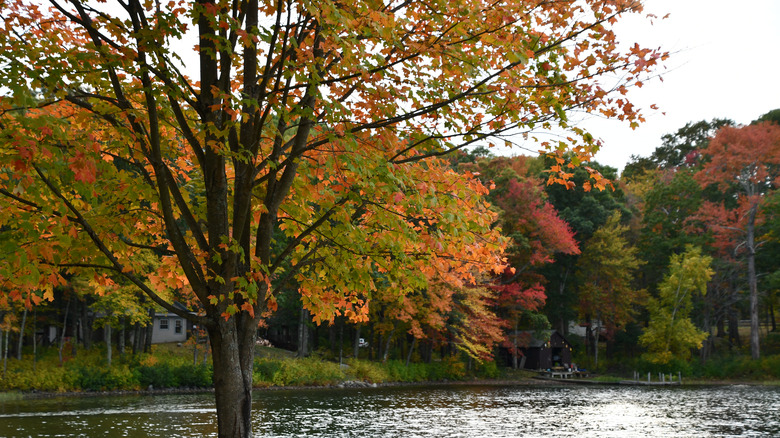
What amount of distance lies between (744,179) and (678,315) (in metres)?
12.4

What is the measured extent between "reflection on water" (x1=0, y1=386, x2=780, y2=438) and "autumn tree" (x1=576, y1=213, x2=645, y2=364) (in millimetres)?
17571

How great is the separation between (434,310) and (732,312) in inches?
1152

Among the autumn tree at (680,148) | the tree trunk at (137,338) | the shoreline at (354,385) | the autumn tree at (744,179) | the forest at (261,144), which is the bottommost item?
the shoreline at (354,385)

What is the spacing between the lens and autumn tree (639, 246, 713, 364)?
44156 mm

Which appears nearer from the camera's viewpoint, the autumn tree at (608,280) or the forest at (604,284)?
the forest at (604,284)

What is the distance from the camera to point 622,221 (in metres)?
57.4

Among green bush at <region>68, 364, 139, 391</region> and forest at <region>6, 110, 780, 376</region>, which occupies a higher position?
forest at <region>6, 110, 780, 376</region>

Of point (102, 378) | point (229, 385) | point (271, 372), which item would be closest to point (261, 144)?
point (229, 385)

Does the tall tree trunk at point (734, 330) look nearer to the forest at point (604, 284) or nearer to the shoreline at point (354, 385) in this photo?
the forest at point (604, 284)

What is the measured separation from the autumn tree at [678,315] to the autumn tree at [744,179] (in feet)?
12.5

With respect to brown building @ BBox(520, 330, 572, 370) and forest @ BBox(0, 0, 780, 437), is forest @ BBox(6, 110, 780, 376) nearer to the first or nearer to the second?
brown building @ BBox(520, 330, 572, 370)

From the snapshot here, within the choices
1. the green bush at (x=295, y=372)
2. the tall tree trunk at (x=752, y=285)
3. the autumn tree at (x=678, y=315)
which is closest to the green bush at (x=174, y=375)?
the green bush at (x=295, y=372)

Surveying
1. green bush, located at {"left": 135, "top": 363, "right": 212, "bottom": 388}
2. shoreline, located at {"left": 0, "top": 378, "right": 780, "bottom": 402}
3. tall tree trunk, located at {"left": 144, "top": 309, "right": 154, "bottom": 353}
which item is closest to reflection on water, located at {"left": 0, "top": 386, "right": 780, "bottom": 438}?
shoreline, located at {"left": 0, "top": 378, "right": 780, "bottom": 402}

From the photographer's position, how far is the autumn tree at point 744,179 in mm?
46562
